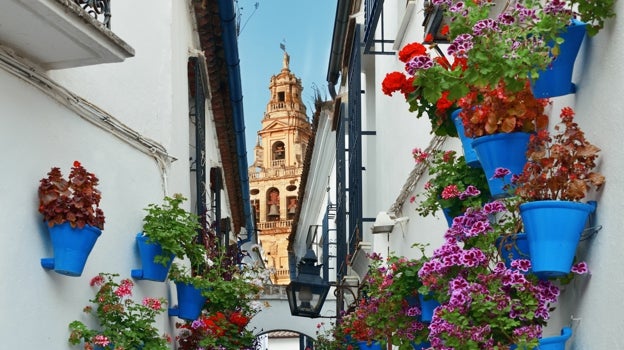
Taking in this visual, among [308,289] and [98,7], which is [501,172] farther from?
[308,289]

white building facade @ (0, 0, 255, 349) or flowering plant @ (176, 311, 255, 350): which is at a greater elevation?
white building facade @ (0, 0, 255, 349)

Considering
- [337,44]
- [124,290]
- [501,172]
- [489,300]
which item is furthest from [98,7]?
[337,44]

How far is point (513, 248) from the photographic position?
13.9 feet

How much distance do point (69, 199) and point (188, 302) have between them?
2964mm

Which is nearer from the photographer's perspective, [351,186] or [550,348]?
[550,348]

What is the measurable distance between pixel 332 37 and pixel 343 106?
1304mm

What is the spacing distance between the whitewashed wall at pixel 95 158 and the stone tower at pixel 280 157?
56.4 meters

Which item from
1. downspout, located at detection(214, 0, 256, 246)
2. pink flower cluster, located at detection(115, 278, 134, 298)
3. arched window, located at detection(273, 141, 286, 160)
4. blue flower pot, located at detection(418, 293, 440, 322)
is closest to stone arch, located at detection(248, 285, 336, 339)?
downspout, located at detection(214, 0, 256, 246)

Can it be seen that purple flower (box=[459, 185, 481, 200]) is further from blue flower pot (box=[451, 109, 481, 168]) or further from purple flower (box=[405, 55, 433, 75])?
purple flower (box=[405, 55, 433, 75])

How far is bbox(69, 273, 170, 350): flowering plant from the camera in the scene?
653cm

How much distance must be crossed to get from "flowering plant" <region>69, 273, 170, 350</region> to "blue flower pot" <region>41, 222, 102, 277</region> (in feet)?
2.17

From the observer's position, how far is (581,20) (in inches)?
154

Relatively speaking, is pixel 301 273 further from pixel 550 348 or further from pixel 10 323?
pixel 550 348

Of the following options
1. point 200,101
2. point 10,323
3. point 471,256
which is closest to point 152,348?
point 10,323
